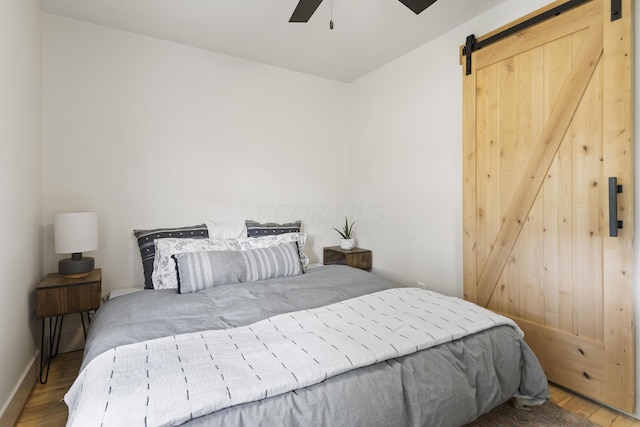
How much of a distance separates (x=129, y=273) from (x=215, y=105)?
177cm

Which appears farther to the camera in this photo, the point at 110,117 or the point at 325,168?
the point at 325,168

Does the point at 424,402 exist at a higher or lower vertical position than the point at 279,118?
lower

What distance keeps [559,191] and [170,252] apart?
2848mm

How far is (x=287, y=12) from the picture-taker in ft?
8.36

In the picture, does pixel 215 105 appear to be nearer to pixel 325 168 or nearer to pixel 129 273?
pixel 325 168

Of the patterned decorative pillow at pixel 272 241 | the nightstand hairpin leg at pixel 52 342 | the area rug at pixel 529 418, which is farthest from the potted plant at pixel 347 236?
the nightstand hairpin leg at pixel 52 342

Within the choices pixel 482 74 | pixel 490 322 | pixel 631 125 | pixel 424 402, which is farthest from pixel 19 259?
pixel 631 125

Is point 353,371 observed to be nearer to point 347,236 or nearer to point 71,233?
point 71,233

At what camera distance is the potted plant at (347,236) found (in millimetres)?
3848

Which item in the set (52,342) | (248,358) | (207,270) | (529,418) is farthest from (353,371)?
(52,342)

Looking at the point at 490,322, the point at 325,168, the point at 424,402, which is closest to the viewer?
the point at 424,402

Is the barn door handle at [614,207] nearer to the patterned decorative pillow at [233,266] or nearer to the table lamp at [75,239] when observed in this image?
the patterned decorative pillow at [233,266]

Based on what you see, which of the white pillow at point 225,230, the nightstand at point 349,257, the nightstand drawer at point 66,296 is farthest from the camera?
the nightstand at point 349,257

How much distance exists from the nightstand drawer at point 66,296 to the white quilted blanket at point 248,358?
120 cm
